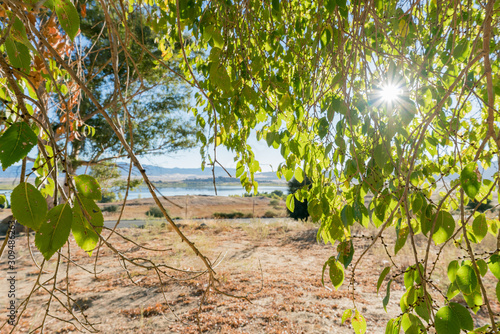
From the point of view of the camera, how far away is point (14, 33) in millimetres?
462

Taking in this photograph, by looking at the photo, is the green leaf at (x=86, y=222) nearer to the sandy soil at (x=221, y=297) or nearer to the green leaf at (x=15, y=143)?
the green leaf at (x=15, y=143)

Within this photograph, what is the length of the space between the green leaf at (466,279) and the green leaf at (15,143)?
791mm

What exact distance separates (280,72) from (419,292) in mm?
1169

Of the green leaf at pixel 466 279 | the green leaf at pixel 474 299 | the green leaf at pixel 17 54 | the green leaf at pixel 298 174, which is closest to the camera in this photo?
the green leaf at pixel 17 54

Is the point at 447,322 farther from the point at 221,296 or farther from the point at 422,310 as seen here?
the point at 221,296

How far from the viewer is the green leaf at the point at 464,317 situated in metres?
0.55

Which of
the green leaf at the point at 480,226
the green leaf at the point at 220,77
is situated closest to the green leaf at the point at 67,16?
the green leaf at the point at 220,77

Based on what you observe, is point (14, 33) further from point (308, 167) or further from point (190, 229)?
point (190, 229)

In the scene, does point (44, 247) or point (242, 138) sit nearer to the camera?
point (44, 247)

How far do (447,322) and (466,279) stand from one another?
12 cm

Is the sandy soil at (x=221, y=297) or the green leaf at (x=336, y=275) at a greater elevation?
the green leaf at (x=336, y=275)

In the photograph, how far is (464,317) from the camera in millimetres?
559

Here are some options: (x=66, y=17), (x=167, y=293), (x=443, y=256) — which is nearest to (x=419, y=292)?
(x=66, y=17)

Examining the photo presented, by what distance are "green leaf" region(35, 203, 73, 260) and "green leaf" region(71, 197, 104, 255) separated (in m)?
0.03
